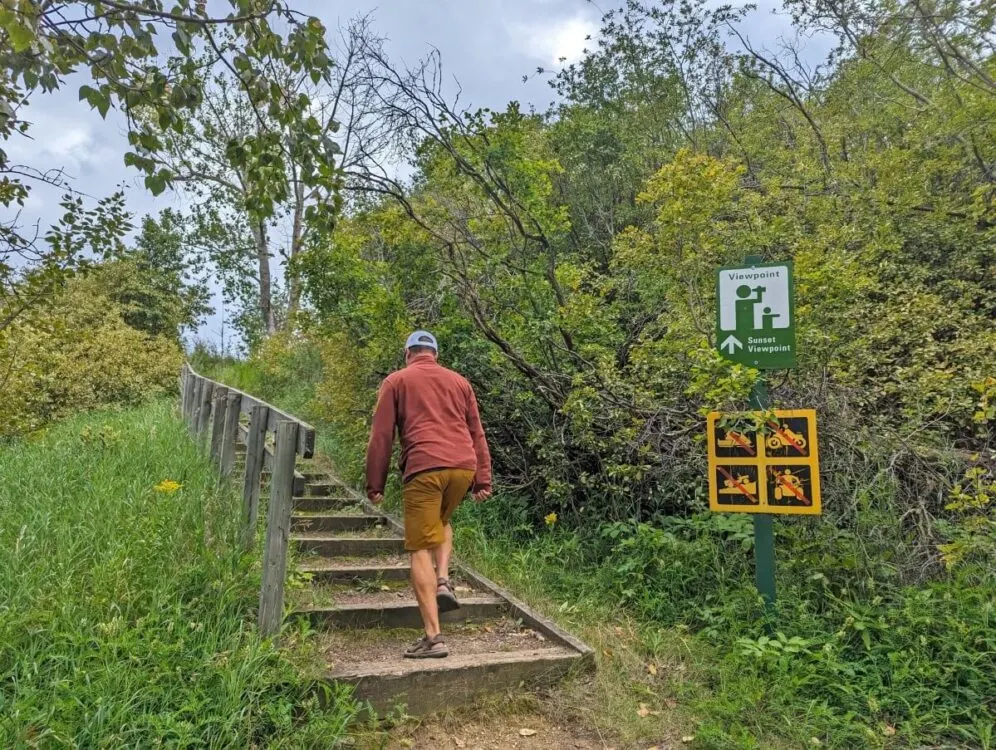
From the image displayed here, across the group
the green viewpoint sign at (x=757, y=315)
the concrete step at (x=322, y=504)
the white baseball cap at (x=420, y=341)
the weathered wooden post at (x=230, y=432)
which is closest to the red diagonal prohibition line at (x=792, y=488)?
the green viewpoint sign at (x=757, y=315)

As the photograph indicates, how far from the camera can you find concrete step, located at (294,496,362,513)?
662 cm

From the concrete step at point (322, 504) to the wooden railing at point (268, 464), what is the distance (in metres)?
1.14

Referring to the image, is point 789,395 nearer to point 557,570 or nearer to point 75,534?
point 557,570

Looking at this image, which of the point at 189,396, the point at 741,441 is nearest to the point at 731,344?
the point at 741,441

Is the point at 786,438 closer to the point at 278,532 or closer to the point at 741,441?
the point at 741,441

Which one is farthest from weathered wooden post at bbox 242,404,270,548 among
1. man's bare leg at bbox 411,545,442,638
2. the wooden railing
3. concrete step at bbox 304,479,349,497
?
concrete step at bbox 304,479,349,497

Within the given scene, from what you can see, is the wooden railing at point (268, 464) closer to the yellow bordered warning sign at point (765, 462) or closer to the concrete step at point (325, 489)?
the concrete step at point (325, 489)

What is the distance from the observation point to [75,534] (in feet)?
12.9

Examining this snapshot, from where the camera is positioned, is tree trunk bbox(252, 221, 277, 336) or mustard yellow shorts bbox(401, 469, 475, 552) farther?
tree trunk bbox(252, 221, 277, 336)

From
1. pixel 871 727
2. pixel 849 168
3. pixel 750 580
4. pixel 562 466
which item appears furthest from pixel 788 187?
pixel 871 727

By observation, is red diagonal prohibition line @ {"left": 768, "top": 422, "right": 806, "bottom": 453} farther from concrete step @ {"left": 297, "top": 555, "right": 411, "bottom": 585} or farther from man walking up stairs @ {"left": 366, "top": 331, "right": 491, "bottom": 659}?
concrete step @ {"left": 297, "top": 555, "right": 411, "bottom": 585}

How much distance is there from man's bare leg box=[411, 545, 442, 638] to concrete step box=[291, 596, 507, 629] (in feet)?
1.74

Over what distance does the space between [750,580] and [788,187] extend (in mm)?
6472

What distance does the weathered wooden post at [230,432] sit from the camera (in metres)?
4.99
